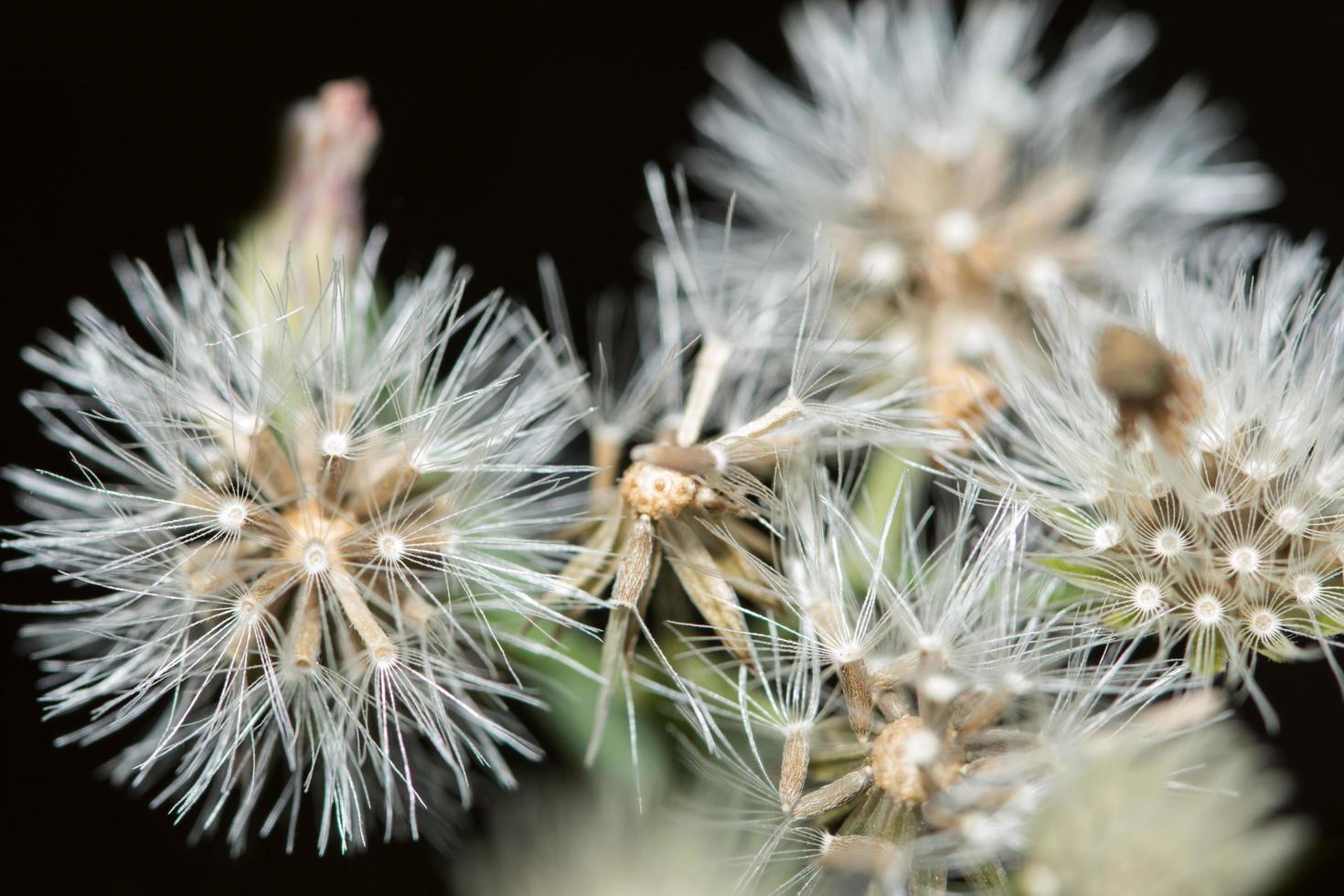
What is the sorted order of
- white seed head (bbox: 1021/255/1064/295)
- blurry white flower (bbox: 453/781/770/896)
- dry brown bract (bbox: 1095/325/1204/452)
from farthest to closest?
white seed head (bbox: 1021/255/1064/295) < blurry white flower (bbox: 453/781/770/896) < dry brown bract (bbox: 1095/325/1204/452)

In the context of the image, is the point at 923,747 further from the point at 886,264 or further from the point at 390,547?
the point at 886,264

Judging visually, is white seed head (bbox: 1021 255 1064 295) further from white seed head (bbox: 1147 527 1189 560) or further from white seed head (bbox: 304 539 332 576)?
white seed head (bbox: 304 539 332 576)

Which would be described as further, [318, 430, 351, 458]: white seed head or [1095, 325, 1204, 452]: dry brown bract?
[318, 430, 351, 458]: white seed head

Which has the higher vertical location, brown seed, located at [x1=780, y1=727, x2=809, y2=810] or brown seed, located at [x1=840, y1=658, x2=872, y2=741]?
brown seed, located at [x1=840, y1=658, x2=872, y2=741]

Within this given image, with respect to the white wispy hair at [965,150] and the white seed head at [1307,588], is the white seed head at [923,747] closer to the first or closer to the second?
the white seed head at [1307,588]

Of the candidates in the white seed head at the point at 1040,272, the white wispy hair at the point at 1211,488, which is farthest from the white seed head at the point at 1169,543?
the white seed head at the point at 1040,272

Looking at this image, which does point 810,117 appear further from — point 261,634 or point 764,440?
point 261,634

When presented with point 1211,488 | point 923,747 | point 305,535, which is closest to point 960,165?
point 1211,488

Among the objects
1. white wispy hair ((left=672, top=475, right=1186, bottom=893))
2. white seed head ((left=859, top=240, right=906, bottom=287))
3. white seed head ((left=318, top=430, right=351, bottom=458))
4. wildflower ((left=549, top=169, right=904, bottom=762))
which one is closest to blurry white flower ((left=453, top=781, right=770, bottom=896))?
white wispy hair ((left=672, top=475, right=1186, bottom=893))
